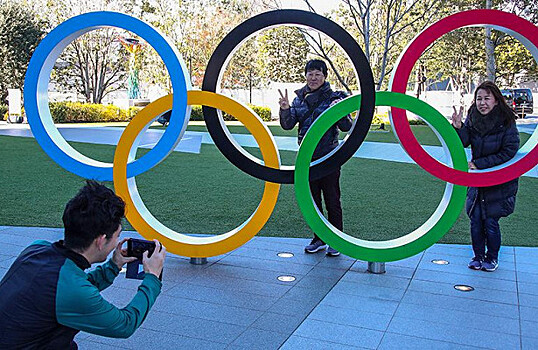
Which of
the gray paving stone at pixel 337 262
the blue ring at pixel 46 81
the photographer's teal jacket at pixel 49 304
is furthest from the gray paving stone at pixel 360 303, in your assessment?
the photographer's teal jacket at pixel 49 304

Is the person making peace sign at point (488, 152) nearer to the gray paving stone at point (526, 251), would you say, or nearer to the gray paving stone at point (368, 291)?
the gray paving stone at point (526, 251)

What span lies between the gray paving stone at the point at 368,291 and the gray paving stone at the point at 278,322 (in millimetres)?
698

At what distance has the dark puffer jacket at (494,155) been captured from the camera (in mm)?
5246

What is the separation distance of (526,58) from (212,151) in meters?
21.2

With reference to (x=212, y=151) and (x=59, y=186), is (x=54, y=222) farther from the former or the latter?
(x=212, y=151)

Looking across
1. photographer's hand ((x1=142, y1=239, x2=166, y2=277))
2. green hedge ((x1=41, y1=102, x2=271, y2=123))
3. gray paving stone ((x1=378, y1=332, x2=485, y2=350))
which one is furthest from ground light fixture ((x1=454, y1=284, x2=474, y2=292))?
green hedge ((x1=41, y1=102, x2=271, y2=123))

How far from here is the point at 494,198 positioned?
17.5ft

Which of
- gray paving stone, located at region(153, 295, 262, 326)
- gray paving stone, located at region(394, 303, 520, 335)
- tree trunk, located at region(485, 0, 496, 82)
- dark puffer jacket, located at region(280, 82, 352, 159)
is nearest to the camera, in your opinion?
gray paving stone, located at region(394, 303, 520, 335)

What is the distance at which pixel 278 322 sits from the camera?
4.20 metres

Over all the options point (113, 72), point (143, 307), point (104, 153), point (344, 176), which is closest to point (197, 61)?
point (113, 72)

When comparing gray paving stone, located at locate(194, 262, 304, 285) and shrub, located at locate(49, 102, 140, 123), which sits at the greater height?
shrub, located at locate(49, 102, 140, 123)

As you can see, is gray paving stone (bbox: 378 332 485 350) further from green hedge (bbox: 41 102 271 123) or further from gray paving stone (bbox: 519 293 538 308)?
green hedge (bbox: 41 102 271 123)

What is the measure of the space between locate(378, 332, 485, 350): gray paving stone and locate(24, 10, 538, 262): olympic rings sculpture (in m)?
1.26

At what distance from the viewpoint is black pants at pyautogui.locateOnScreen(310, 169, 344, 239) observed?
5730 mm
